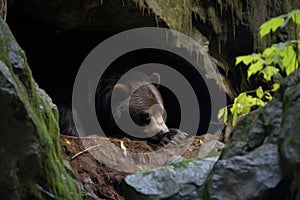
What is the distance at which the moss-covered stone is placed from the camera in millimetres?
1715

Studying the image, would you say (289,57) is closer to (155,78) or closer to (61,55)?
(61,55)

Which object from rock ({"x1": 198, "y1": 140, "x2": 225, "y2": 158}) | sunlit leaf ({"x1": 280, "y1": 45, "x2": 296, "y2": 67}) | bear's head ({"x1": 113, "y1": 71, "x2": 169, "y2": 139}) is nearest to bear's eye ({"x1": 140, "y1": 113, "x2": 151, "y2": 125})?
bear's head ({"x1": 113, "y1": 71, "x2": 169, "y2": 139})

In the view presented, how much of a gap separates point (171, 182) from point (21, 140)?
0.59m

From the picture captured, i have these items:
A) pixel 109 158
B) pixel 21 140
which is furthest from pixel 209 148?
pixel 21 140

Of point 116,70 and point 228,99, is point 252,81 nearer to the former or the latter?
point 228,99

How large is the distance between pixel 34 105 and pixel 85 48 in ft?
11.0

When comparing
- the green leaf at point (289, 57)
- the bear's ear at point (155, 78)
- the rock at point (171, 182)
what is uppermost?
the green leaf at point (289, 57)

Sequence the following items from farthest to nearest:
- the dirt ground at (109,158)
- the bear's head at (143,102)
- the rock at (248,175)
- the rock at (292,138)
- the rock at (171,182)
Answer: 1. the bear's head at (143,102)
2. the dirt ground at (109,158)
3. the rock at (171,182)
4. the rock at (248,175)
5. the rock at (292,138)

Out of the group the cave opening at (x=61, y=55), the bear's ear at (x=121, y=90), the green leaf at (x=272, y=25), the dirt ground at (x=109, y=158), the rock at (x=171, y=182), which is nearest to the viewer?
the rock at (x=171, y=182)

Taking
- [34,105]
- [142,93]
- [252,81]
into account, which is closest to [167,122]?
[142,93]

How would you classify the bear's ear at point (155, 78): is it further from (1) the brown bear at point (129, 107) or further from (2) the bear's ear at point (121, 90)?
(2) the bear's ear at point (121, 90)

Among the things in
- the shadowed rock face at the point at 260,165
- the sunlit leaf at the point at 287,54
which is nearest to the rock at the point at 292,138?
the shadowed rock face at the point at 260,165

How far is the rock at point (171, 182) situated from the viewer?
193cm

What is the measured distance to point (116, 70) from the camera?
5.90 m
